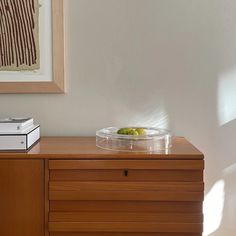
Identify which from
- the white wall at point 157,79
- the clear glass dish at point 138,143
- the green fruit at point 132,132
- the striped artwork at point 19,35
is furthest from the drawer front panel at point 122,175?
the striped artwork at point 19,35

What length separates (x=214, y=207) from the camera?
1.77 meters

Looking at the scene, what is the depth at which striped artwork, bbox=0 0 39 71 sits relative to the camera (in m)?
1.71

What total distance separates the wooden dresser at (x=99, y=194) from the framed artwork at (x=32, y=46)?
1.82 feet

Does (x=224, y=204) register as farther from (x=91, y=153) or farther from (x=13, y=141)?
(x=13, y=141)

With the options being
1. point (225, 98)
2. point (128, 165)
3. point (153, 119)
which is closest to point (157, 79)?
point (153, 119)

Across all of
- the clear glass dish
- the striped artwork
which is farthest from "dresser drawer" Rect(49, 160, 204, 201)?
the striped artwork

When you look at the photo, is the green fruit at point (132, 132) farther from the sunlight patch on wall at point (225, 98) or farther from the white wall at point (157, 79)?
the sunlight patch on wall at point (225, 98)

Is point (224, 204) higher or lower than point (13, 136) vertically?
lower

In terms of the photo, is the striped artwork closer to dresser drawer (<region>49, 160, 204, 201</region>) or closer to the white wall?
the white wall

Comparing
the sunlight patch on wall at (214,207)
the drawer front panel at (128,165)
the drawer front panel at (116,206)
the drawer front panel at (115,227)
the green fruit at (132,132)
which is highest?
the green fruit at (132,132)

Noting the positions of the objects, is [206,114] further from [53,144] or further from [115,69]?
[53,144]

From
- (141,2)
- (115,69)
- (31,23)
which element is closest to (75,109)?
(115,69)

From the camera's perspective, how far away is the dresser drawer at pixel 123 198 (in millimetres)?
1280

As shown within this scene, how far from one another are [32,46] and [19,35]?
0.28 ft
